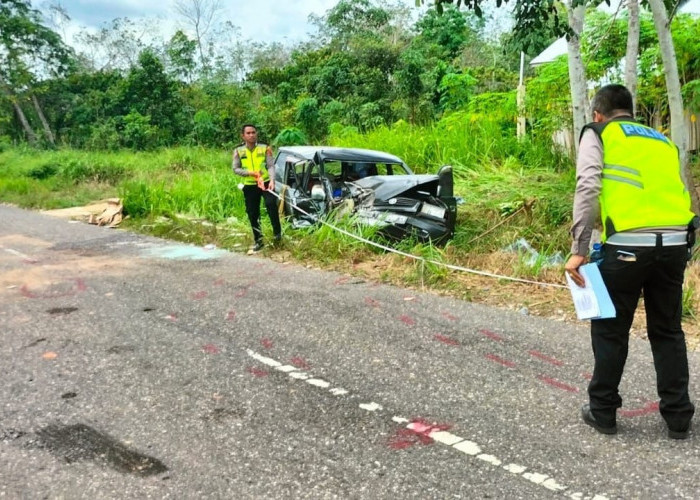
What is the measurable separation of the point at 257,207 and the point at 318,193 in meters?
0.93

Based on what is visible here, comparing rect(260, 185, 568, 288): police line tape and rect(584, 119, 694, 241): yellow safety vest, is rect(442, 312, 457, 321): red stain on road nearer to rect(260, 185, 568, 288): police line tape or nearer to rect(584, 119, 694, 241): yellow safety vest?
rect(260, 185, 568, 288): police line tape

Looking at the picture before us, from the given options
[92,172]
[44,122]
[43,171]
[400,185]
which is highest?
[44,122]

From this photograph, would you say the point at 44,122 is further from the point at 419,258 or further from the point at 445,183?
the point at 419,258

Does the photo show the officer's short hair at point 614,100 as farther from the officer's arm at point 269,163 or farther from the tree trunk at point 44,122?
the tree trunk at point 44,122

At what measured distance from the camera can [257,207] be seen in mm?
8828

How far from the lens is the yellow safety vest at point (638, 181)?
299cm

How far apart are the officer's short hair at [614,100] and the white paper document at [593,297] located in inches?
32.6

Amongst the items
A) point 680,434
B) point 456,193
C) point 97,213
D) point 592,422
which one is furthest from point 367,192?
point 97,213

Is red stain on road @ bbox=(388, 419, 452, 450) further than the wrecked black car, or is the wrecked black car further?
the wrecked black car

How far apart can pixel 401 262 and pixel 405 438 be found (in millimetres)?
4186

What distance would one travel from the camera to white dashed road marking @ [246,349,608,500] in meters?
2.79

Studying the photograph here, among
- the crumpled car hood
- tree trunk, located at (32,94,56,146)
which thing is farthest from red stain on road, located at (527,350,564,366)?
tree trunk, located at (32,94,56,146)

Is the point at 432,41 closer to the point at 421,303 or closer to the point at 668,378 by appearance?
the point at 421,303

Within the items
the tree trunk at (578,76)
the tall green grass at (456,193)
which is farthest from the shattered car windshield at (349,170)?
the tree trunk at (578,76)
